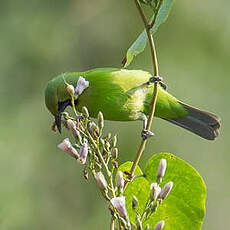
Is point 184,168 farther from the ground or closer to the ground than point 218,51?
farther from the ground

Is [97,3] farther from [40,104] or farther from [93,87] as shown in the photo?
[93,87]

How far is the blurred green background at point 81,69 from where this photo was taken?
859 cm

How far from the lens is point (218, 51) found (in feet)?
31.1

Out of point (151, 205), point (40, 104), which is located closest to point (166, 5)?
point (151, 205)

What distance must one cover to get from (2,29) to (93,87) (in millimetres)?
6725

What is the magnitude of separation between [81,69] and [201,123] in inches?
198

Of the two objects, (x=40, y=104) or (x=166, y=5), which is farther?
(x=40, y=104)

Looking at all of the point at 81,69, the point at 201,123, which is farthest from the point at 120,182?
Result: the point at 81,69

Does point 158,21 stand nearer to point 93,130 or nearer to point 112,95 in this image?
point 93,130

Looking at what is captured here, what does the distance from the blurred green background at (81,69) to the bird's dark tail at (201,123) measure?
3618 millimetres

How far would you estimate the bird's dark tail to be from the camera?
4.38 m

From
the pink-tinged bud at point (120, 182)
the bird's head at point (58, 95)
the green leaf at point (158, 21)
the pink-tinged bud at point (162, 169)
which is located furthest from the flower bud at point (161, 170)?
the bird's head at point (58, 95)

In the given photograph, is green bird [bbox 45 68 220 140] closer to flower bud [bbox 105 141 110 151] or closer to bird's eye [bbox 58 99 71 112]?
bird's eye [bbox 58 99 71 112]

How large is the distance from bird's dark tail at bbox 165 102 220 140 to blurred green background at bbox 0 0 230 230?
11.9 feet
